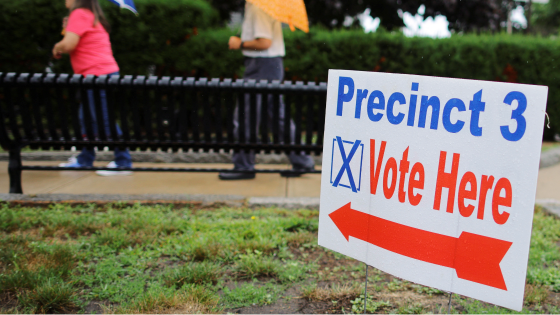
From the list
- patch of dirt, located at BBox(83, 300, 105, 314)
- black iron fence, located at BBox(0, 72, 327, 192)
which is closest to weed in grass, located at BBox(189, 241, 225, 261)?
patch of dirt, located at BBox(83, 300, 105, 314)

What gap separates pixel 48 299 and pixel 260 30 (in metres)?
2.97

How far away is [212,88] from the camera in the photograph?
3570 mm

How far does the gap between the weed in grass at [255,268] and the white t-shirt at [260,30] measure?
2415mm

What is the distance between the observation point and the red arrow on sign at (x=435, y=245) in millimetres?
1527

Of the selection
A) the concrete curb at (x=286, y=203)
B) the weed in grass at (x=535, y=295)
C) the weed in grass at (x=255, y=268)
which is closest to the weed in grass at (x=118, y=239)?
the weed in grass at (x=255, y=268)

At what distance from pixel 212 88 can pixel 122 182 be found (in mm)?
1744

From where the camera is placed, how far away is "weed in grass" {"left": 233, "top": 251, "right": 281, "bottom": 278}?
250cm

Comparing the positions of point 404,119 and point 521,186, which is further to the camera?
point 404,119

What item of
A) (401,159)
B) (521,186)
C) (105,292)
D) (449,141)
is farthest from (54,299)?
(521,186)

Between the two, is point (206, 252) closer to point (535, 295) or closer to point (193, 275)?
point (193, 275)

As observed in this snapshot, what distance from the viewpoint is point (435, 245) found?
5.37 feet

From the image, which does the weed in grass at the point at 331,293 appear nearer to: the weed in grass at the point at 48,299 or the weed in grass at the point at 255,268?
the weed in grass at the point at 255,268

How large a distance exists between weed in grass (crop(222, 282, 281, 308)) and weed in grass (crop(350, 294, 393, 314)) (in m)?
0.40

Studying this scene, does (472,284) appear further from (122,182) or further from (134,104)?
(122,182)
